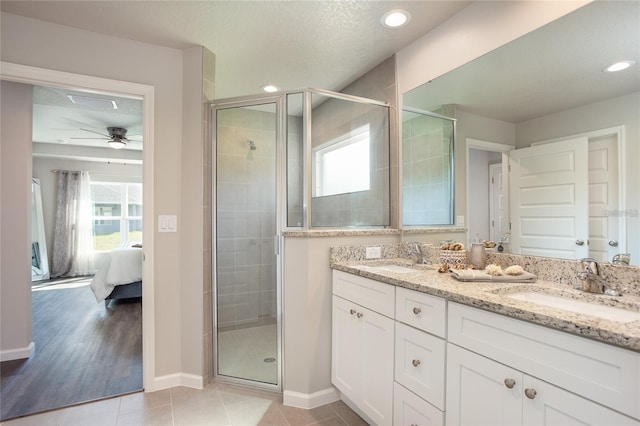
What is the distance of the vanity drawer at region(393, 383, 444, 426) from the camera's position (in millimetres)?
1310

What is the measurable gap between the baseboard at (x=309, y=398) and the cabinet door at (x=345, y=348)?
11cm

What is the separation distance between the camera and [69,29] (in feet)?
6.77

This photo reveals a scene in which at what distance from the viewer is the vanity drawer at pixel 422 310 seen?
1290 millimetres

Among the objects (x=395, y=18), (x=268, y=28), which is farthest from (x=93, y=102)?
(x=395, y=18)

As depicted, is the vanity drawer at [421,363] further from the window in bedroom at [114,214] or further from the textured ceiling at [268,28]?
the window in bedroom at [114,214]

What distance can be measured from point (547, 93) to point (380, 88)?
4.30 ft

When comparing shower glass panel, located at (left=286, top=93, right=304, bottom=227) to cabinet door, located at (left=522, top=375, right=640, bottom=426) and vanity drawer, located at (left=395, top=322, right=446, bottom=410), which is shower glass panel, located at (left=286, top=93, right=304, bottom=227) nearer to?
vanity drawer, located at (left=395, top=322, right=446, bottom=410)

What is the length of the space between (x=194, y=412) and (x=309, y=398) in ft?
2.42

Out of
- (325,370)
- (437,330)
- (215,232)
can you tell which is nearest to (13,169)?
(215,232)

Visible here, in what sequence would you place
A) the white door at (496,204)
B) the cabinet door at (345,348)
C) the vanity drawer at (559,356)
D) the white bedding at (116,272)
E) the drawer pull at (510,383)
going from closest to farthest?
1. the vanity drawer at (559,356)
2. the drawer pull at (510,383)
3. the white door at (496,204)
4. the cabinet door at (345,348)
5. the white bedding at (116,272)

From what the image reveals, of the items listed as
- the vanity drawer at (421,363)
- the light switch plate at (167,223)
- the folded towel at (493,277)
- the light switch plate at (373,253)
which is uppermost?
the light switch plate at (167,223)

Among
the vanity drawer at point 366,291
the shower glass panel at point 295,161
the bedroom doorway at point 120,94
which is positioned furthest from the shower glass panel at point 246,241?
the vanity drawer at point 366,291

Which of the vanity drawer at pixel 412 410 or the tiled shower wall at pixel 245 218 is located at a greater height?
the tiled shower wall at pixel 245 218

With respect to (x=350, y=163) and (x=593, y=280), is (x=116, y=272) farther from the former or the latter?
(x=593, y=280)
